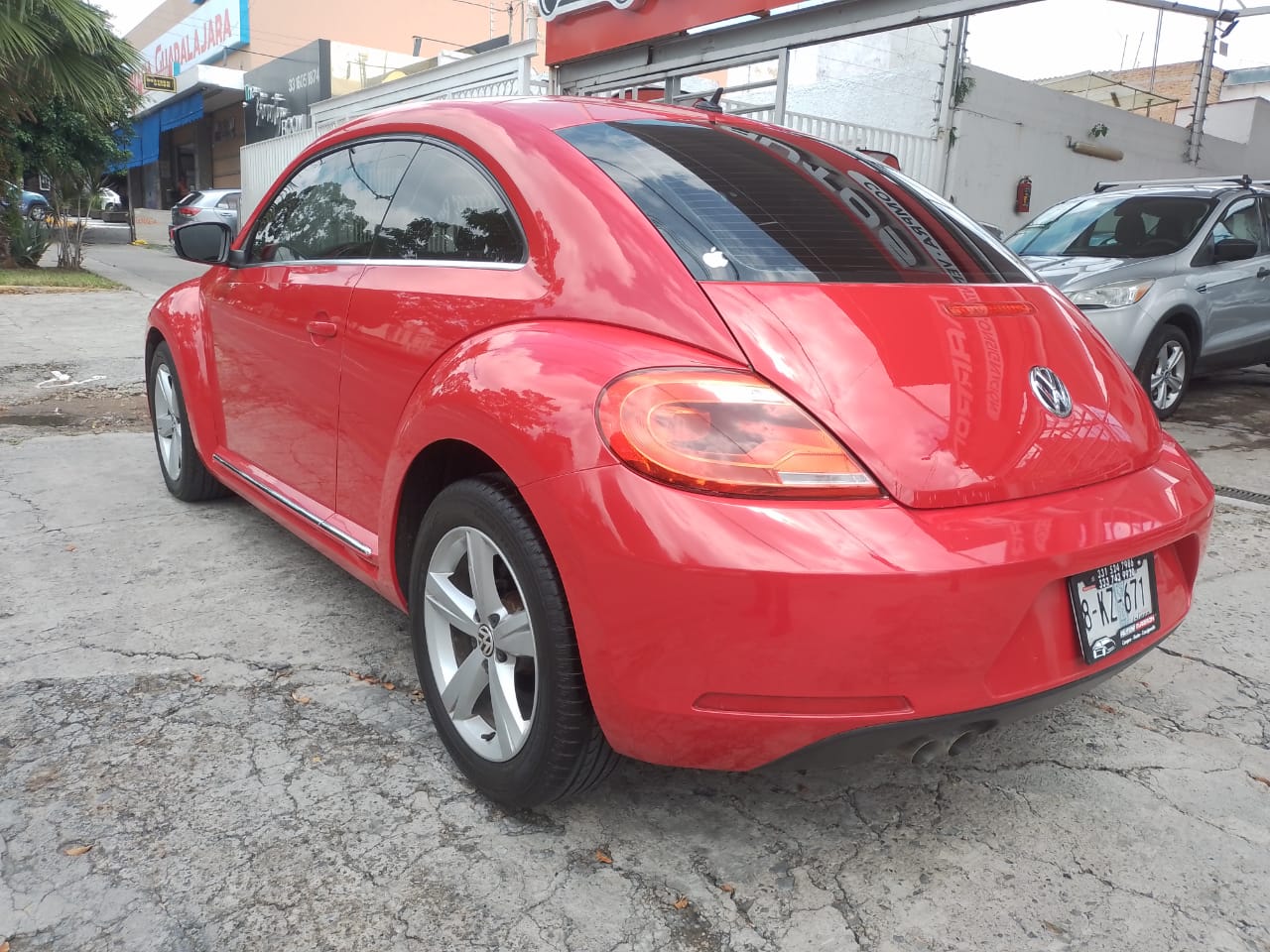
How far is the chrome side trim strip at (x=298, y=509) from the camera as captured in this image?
2.72 metres

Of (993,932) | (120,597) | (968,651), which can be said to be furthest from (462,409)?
(120,597)

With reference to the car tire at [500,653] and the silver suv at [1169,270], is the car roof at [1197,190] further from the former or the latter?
the car tire at [500,653]

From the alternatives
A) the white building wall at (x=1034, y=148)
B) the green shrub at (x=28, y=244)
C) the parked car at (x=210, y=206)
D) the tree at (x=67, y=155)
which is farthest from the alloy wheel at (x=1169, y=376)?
the parked car at (x=210, y=206)

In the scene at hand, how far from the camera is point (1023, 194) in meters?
14.3

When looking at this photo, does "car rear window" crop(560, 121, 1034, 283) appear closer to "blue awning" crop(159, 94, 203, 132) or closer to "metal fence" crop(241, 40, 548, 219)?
"metal fence" crop(241, 40, 548, 219)

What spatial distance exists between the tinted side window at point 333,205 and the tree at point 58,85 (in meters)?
11.3

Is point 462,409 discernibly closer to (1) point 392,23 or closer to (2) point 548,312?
(2) point 548,312

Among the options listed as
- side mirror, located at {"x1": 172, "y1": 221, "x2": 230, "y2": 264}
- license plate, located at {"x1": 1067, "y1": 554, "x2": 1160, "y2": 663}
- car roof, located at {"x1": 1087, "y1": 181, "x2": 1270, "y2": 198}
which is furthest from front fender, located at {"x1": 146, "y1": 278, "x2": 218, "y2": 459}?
car roof, located at {"x1": 1087, "y1": 181, "x2": 1270, "y2": 198}

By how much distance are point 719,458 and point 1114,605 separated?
2.88 feet

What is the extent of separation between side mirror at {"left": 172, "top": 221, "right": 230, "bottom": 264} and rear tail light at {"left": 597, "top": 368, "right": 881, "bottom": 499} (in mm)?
2501

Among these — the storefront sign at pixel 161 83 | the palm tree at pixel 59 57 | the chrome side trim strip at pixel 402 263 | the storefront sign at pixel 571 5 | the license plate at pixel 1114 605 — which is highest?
the storefront sign at pixel 161 83

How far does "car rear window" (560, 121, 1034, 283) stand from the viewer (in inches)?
80.7

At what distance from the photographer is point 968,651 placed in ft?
5.65

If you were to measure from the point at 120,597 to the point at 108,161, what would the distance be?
53.2 feet
